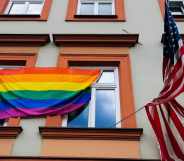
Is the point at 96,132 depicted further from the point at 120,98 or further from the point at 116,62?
the point at 116,62

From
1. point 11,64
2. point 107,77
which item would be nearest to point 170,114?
point 107,77

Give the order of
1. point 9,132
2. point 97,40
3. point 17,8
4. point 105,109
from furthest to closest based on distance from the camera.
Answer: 1. point 17,8
2. point 97,40
3. point 105,109
4. point 9,132

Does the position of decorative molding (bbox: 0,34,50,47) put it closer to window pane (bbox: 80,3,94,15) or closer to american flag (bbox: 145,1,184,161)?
window pane (bbox: 80,3,94,15)

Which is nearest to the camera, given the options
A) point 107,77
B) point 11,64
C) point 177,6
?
point 107,77

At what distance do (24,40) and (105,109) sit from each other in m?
2.67


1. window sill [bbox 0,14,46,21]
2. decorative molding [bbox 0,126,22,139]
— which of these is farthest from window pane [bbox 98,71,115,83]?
window sill [bbox 0,14,46,21]

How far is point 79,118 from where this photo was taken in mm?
7414

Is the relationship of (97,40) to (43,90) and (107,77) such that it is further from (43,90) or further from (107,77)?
(43,90)

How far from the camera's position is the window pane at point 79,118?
23.9 ft

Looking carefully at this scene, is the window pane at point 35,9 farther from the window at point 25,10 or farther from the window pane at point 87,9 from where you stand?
the window pane at point 87,9

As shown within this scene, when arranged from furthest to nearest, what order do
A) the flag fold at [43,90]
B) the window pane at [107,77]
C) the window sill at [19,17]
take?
the window sill at [19,17]
the window pane at [107,77]
the flag fold at [43,90]

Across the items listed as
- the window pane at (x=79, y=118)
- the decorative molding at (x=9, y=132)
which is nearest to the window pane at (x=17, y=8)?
the window pane at (x=79, y=118)

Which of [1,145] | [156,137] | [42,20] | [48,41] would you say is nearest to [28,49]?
[48,41]

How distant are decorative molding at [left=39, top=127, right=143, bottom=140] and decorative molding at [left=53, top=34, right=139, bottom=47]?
2640 mm
